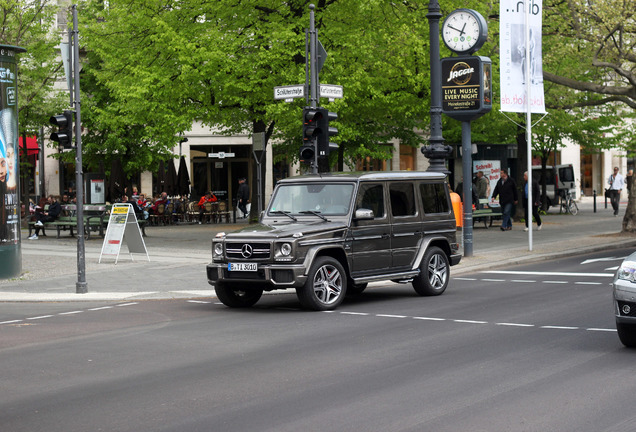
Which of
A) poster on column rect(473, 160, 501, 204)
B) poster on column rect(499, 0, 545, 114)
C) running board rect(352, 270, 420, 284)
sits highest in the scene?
poster on column rect(499, 0, 545, 114)

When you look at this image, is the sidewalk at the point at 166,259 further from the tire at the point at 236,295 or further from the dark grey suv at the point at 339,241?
the dark grey suv at the point at 339,241

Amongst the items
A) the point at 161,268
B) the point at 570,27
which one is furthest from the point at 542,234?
the point at 161,268

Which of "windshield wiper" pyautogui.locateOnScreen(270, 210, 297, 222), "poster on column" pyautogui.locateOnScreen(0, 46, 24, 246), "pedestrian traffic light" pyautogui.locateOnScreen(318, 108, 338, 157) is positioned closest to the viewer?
"windshield wiper" pyautogui.locateOnScreen(270, 210, 297, 222)

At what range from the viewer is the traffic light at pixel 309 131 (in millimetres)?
18406

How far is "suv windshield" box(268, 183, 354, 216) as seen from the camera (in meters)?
13.4

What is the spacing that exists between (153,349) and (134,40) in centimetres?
2034

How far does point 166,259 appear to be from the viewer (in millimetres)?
21641

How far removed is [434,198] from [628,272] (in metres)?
6.07

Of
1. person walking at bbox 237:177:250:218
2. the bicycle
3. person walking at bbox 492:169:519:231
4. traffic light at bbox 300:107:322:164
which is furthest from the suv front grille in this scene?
the bicycle

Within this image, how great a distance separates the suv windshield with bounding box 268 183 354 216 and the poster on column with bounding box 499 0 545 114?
31.5ft

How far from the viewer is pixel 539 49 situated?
2277cm

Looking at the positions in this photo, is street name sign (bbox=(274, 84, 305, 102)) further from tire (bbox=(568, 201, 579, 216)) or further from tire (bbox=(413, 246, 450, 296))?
tire (bbox=(568, 201, 579, 216))

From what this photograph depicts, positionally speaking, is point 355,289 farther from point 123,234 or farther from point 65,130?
point 123,234

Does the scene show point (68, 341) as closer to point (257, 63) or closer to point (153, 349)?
point (153, 349)
